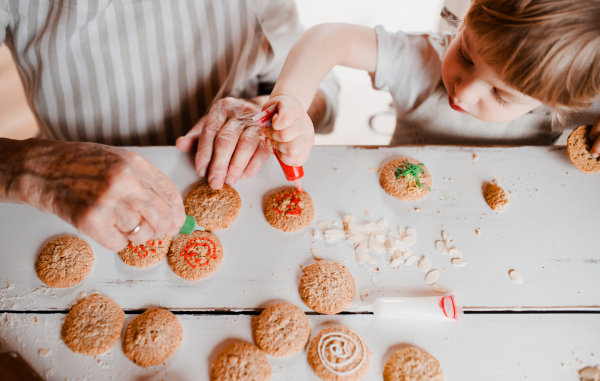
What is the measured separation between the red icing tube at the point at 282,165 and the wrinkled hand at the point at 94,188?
0.23m

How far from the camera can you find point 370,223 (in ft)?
→ 2.60

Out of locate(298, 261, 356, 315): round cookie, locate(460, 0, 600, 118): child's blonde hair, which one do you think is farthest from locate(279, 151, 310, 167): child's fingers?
locate(460, 0, 600, 118): child's blonde hair

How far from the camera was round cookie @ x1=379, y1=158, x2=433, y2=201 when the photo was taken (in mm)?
812

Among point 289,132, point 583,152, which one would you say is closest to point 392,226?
point 289,132

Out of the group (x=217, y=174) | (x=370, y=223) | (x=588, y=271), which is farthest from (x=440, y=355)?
(x=217, y=174)

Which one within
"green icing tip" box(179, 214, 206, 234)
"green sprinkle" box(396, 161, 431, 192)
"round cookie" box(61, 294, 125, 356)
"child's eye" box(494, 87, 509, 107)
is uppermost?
"child's eye" box(494, 87, 509, 107)

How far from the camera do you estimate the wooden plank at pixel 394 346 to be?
0.63 m

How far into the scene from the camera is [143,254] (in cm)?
71

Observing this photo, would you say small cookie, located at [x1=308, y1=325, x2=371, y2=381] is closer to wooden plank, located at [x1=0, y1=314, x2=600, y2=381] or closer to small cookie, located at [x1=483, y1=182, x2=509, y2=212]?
wooden plank, located at [x1=0, y1=314, x2=600, y2=381]

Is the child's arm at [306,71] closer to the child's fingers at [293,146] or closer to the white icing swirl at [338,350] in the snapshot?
the child's fingers at [293,146]

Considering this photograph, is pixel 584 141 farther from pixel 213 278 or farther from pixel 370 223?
pixel 213 278

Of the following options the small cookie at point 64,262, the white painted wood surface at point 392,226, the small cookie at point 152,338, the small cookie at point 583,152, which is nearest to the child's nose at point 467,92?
the white painted wood surface at point 392,226

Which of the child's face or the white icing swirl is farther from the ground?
the child's face

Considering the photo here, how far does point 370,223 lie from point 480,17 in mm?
509
